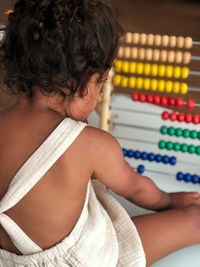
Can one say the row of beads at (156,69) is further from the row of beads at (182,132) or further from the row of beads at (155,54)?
the row of beads at (182,132)

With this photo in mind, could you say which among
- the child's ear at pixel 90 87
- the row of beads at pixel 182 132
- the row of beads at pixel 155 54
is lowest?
the row of beads at pixel 182 132

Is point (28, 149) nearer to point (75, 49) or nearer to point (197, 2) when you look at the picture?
point (75, 49)

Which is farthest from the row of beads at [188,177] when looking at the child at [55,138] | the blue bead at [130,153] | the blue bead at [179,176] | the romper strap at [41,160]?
the romper strap at [41,160]

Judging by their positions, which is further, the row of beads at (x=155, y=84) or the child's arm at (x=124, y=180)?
the row of beads at (x=155, y=84)

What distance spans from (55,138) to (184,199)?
360 mm

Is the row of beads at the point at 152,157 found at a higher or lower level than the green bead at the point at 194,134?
lower

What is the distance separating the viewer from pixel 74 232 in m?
0.79

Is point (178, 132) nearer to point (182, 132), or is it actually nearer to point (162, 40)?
point (182, 132)

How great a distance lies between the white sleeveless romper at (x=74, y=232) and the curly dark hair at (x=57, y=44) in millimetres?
68

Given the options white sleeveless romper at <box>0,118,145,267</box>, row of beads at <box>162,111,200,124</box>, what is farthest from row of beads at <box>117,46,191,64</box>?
white sleeveless romper at <box>0,118,145,267</box>

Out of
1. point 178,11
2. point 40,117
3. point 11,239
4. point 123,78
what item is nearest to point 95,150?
point 40,117

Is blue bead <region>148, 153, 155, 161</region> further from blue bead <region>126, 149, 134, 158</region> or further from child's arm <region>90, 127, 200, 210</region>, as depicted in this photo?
child's arm <region>90, 127, 200, 210</region>

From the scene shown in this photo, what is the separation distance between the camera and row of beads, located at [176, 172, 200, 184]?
110 cm

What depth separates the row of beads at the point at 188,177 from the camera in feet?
3.61
